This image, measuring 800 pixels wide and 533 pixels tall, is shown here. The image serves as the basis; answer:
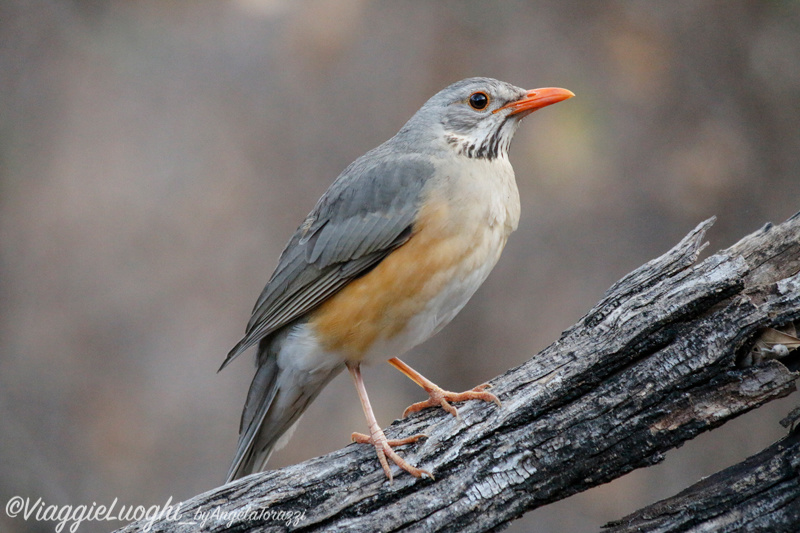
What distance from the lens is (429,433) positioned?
172 inches

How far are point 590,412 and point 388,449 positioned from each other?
1150mm

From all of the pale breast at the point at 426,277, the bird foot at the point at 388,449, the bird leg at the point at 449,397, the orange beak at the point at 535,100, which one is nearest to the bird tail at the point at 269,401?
the pale breast at the point at 426,277

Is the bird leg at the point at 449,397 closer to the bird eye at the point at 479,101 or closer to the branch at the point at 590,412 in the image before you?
the branch at the point at 590,412

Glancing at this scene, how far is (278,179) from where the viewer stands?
803 cm

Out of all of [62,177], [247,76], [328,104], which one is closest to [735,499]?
[328,104]

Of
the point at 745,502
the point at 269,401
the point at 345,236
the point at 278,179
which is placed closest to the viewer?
the point at 745,502

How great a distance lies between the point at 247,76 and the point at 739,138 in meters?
5.38

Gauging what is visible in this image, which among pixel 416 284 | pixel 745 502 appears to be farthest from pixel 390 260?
pixel 745 502

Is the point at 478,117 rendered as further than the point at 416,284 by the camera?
Yes

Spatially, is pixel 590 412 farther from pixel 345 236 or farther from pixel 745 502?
pixel 345 236

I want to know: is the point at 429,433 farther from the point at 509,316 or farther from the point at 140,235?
the point at 140,235

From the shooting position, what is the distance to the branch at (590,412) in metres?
3.74

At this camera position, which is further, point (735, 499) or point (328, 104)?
point (328, 104)

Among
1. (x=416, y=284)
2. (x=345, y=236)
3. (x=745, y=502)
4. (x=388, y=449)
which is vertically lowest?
(x=745, y=502)
